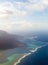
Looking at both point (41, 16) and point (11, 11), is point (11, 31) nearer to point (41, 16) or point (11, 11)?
point (11, 11)

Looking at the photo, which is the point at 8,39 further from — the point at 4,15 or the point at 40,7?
the point at 40,7

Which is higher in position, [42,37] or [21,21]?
[21,21]

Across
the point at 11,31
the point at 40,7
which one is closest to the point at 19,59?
the point at 11,31

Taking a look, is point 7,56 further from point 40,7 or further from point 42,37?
point 40,7

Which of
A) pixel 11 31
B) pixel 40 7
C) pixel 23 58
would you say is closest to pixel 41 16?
pixel 40 7

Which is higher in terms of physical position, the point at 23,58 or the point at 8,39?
the point at 8,39

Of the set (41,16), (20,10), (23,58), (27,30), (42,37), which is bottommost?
(23,58)

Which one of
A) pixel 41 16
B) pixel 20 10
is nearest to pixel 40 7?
pixel 41 16

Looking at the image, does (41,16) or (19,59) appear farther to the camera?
(41,16)
